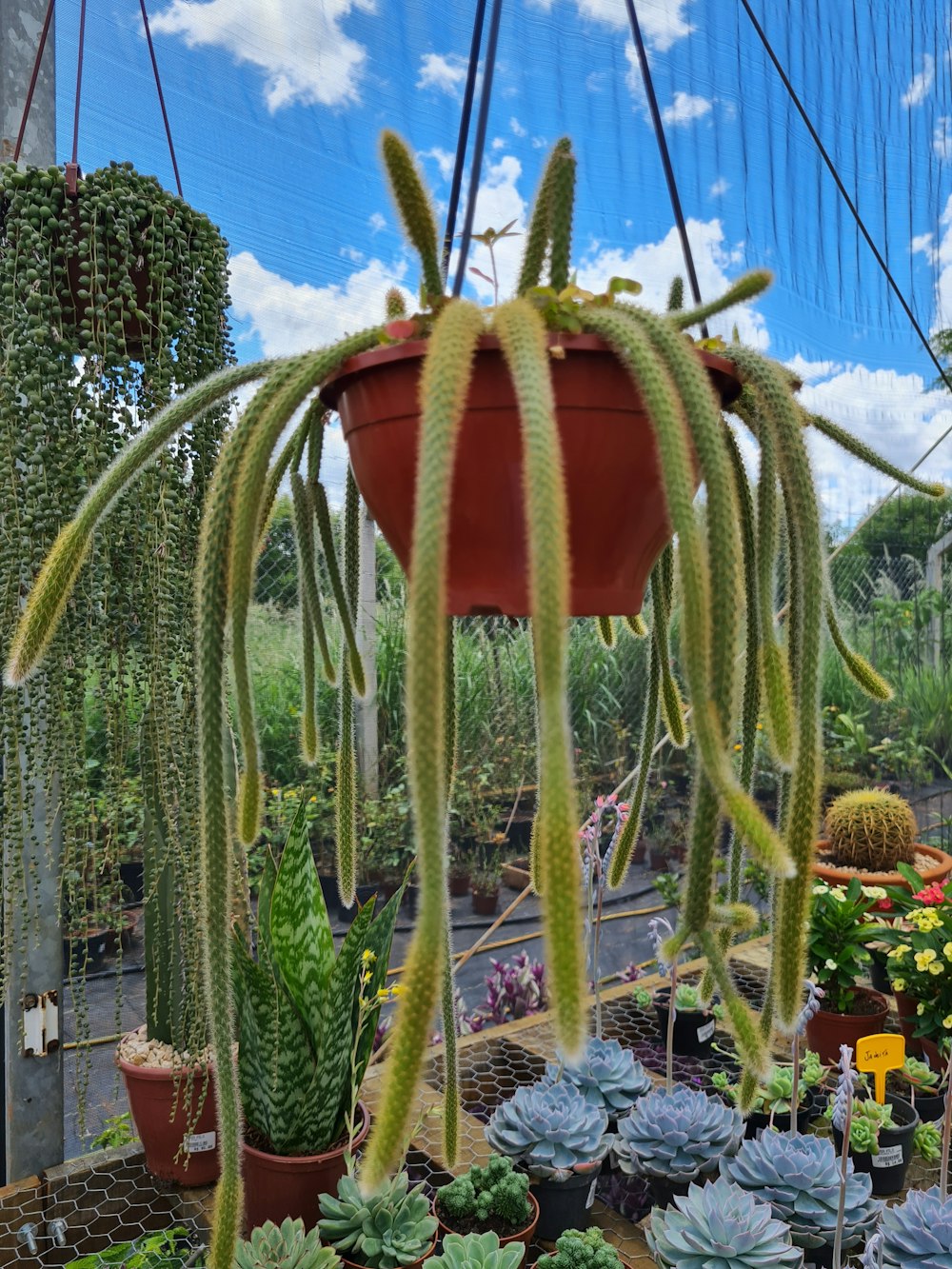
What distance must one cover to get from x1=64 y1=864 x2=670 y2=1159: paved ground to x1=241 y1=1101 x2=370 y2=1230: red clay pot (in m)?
0.66

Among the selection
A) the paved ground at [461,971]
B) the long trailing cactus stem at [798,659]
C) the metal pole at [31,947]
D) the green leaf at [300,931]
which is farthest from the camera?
the paved ground at [461,971]

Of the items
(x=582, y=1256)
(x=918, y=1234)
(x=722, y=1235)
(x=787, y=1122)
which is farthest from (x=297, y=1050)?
(x=787, y=1122)

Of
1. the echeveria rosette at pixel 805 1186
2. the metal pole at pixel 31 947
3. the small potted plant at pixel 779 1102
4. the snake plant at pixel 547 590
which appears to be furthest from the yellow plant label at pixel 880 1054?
the metal pole at pixel 31 947

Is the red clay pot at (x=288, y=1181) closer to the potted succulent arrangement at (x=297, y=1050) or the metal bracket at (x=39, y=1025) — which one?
the potted succulent arrangement at (x=297, y=1050)

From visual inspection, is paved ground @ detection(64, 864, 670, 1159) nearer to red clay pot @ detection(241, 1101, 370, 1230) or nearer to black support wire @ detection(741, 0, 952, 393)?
red clay pot @ detection(241, 1101, 370, 1230)

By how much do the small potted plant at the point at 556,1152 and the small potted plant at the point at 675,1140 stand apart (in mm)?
40

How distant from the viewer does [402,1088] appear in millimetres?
333

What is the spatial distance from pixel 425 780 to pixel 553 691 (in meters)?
0.06

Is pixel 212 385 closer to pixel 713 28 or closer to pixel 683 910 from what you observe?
pixel 683 910

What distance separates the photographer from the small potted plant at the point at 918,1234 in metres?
0.84

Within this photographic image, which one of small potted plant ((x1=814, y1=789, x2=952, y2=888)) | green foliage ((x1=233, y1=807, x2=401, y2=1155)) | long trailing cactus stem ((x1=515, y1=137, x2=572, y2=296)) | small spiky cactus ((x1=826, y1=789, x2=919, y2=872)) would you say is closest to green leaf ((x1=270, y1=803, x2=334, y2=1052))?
green foliage ((x1=233, y1=807, x2=401, y2=1155))

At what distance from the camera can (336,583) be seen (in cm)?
61

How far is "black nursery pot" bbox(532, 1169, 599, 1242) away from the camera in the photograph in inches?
41.5

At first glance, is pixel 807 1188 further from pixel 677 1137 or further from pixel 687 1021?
pixel 687 1021
